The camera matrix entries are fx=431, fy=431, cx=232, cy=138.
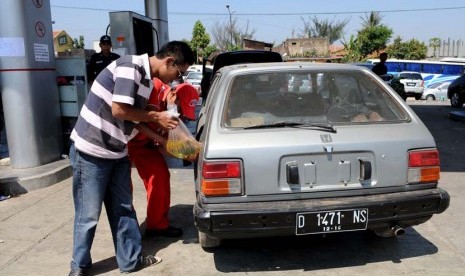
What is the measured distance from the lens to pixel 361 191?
2.94 metres

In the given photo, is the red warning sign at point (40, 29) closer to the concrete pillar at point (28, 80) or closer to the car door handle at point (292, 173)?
the concrete pillar at point (28, 80)

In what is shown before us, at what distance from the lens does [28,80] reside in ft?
18.1

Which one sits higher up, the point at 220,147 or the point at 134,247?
the point at 220,147

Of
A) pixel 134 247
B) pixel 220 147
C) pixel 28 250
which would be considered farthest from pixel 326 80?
pixel 28 250

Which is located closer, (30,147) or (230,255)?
(230,255)

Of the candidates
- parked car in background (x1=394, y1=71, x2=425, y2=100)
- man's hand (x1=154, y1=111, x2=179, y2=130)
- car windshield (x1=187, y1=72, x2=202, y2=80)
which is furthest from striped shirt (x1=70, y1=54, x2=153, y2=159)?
parked car in background (x1=394, y1=71, x2=425, y2=100)

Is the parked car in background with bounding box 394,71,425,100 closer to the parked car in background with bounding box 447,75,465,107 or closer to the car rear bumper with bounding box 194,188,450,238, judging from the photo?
the parked car in background with bounding box 447,75,465,107

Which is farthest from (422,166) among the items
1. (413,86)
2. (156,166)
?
(413,86)

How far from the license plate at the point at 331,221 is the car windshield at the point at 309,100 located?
2.16 feet

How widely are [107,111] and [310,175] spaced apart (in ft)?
4.70

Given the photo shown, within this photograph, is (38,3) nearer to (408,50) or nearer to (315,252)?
(315,252)

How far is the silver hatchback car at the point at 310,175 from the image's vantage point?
283 cm

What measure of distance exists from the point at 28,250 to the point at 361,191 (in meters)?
2.78

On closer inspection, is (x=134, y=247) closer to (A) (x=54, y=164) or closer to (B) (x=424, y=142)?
(B) (x=424, y=142)
